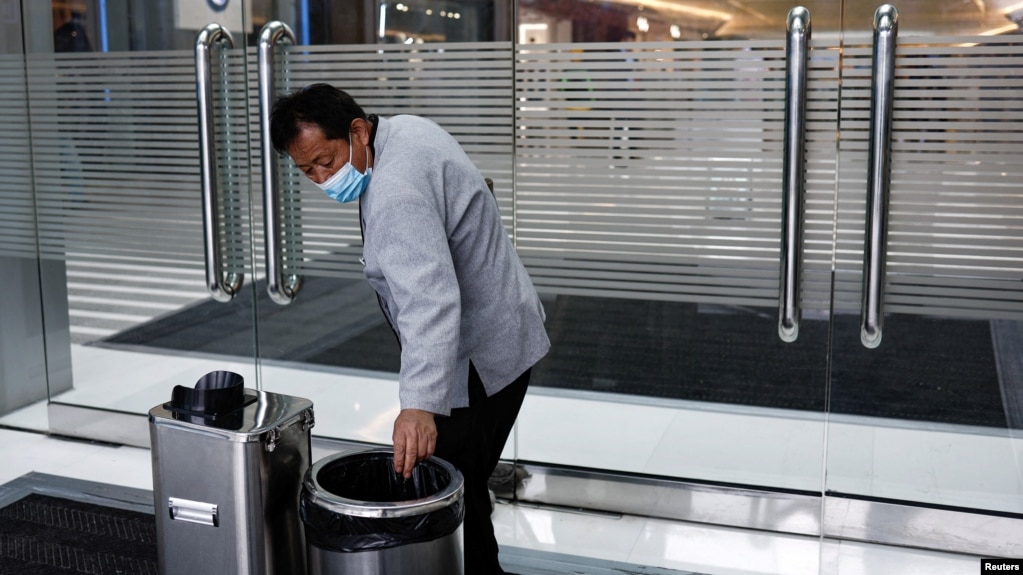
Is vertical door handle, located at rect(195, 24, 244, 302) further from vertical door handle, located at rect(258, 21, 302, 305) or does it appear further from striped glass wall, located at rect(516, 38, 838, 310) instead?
striped glass wall, located at rect(516, 38, 838, 310)

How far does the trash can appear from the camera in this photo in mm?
2426

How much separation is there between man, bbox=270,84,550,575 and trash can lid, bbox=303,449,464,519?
3.1 inches

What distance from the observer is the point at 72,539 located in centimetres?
325

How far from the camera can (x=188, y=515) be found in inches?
97.6

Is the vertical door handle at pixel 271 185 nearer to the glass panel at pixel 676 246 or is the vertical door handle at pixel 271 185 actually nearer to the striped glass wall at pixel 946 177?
the glass panel at pixel 676 246

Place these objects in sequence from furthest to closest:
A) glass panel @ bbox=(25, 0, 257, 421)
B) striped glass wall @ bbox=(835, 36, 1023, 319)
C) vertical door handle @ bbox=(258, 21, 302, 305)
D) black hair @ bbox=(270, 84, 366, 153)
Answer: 1. glass panel @ bbox=(25, 0, 257, 421)
2. vertical door handle @ bbox=(258, 21, 302, 305)
3. striped glass wall @ bbox=(835, 36, 1023, 319)
4. black hair @ bbox=(270, 84, 366, 153)

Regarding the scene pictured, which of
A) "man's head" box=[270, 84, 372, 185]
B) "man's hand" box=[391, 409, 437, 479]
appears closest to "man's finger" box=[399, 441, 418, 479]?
"man's hand" box=[391, 409, 437, 479]

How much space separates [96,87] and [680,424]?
2.55 m

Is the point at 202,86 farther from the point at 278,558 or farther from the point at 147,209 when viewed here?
the point at 278,558

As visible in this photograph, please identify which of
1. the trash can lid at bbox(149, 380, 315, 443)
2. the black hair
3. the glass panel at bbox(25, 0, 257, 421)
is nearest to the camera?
the black hair

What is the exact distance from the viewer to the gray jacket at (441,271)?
2.17 meters

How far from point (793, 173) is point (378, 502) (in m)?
1.59

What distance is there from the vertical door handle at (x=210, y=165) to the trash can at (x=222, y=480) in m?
1.31

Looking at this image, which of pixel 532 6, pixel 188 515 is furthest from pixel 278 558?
pixel 532 6
